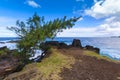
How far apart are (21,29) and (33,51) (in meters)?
2.87

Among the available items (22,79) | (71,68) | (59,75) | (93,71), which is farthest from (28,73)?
(93,71)

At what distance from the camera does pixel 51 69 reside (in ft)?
37.0

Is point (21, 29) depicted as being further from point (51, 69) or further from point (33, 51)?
point (51, 69)

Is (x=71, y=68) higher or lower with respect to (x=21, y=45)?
lower

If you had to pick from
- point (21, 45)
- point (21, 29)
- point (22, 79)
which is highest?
point (21, 29)

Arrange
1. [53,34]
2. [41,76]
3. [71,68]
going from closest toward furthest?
[41,76] < [71,68] < [53,34]

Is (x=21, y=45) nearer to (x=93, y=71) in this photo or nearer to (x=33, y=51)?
(x=33, y=51)

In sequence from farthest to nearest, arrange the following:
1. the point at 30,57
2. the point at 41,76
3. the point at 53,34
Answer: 1. the point at 53,34
2. the point at 30,57
3. the point at 41,76

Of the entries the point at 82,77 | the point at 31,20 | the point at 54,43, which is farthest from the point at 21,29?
the point at 82,77

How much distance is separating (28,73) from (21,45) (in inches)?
215

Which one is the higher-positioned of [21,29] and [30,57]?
[21,29]

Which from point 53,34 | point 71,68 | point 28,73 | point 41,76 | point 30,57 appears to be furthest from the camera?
point 53,34

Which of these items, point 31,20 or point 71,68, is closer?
point 71,68

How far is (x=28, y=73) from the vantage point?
10914mm
